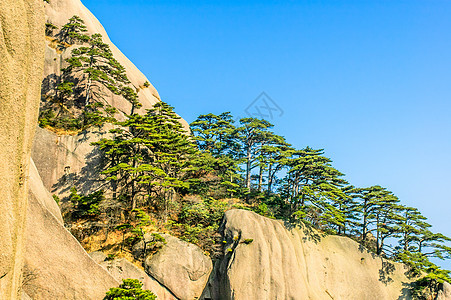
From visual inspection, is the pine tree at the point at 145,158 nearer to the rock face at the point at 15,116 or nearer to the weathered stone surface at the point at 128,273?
the weathered stone surface at the point at 128,273

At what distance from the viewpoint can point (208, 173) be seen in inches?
1281

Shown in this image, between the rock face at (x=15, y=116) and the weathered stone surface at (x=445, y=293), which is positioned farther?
the weathered stone surface at (x=445, y=293)

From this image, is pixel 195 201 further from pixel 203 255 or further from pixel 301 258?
pixel 301 258

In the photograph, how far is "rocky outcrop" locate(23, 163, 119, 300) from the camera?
13.5 metres

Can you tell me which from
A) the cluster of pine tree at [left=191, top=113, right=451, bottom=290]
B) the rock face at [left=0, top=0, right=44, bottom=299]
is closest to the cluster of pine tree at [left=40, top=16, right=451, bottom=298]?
the cluster of pine tree at [left=191, top=113, right=451, bottom=290]

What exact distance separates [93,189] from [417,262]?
26.0m

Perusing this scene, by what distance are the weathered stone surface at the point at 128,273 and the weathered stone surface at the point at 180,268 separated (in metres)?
0.33

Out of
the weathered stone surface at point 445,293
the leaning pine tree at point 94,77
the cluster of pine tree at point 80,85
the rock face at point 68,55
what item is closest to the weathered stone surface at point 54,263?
the cluster of pine tree at point 80,85

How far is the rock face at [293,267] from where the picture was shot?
2159 centimetres

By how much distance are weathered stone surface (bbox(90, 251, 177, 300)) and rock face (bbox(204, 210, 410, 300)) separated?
298 cm

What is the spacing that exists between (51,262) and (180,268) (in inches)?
346

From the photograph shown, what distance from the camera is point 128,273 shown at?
19.1m

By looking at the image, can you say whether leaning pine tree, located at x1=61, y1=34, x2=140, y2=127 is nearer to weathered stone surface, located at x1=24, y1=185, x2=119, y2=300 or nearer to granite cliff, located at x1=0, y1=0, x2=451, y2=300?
granite cliff, located at x1=0, y1=0, x2=451, y2=300

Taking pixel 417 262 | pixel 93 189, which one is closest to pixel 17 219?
pixel 93 189
